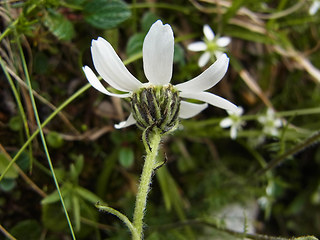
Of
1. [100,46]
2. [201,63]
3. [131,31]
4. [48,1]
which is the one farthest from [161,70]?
[131,31]

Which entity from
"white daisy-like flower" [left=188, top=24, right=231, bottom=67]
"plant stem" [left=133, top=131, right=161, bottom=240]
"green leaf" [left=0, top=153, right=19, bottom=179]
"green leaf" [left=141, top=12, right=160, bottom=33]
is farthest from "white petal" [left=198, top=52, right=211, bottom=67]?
"green leaf" [left=0, top=153, right=19, bottom=179]

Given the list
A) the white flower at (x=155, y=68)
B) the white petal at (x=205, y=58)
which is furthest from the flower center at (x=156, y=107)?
the white petal at (x=205, y=58)

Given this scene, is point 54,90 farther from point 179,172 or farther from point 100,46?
point 179,172

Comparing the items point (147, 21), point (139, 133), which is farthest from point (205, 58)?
point (139, 133)

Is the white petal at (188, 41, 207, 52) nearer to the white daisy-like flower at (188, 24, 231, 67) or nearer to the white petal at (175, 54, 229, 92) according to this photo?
the white daisy-like flower at (188, 24, 231, 67)

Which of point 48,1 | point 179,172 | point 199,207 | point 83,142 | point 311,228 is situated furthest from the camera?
point 311,228

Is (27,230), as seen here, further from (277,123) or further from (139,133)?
(277,123)
